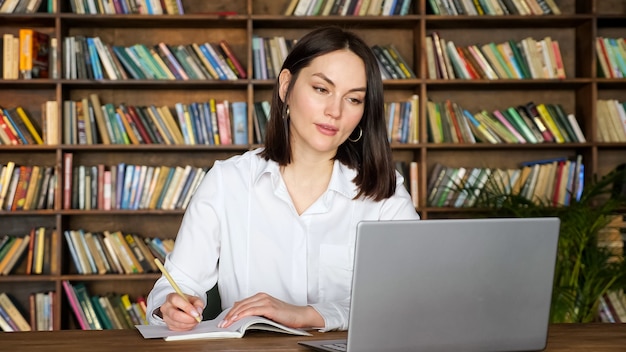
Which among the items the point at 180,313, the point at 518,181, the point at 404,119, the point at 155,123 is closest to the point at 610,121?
the point at 518,181

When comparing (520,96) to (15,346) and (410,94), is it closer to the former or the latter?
(410,94)

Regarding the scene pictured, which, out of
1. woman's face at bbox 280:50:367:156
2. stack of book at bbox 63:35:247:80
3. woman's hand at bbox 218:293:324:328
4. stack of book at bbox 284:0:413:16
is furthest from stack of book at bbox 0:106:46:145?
woman's hand at bbox 218:293:324:328

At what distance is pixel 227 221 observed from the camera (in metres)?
2.05

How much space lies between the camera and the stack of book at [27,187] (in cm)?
407

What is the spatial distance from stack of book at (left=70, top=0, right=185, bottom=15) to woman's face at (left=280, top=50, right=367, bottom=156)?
221cm

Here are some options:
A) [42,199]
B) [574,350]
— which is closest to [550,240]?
[574,350]

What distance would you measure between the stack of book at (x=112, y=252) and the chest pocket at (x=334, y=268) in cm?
222

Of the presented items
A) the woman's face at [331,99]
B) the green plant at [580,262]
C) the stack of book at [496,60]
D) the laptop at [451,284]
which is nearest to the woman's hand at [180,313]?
the laptop at [451,284]

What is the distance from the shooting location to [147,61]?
4105 millimetres

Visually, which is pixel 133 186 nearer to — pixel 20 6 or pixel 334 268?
pixel 20 6

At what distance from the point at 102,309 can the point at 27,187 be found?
0.71 m

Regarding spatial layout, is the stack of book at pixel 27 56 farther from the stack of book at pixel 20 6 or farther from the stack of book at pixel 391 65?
the stack of book at pixel 391 65

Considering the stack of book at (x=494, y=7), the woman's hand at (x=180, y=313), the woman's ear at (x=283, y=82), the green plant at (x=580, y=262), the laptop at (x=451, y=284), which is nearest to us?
the laptop at (x=451, y=284)

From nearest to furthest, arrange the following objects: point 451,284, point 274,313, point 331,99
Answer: point 451,284
point 274,313
point 331,99
